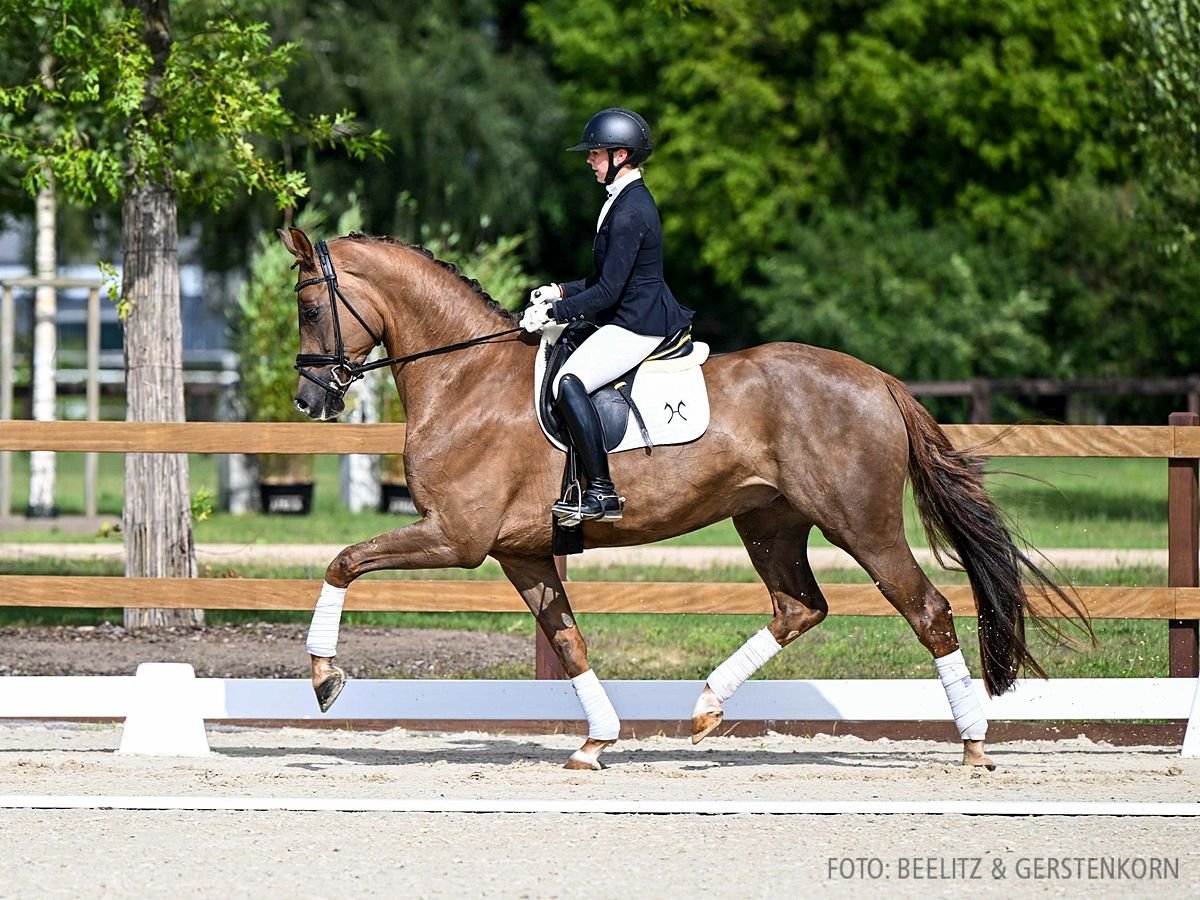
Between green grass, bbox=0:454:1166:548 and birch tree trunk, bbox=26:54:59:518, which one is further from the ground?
birch tree trunk, bbox=26:54:59:518

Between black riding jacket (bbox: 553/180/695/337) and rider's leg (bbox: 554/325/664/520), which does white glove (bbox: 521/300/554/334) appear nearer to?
black riding jacket (bbox: 553/180/695/337)

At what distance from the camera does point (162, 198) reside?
1099 cm

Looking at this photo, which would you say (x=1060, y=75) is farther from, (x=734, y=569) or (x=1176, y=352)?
(x=734, y=569)

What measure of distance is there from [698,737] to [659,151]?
29669mm

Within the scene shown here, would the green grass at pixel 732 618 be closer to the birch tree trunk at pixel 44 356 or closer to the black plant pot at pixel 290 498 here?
the black plant pot at pixel 290 498

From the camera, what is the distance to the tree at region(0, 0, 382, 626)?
10.1 meters

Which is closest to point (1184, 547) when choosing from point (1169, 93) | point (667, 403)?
point (667, 403)

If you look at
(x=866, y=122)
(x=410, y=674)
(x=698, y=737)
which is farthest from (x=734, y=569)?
(x=866, y=122)

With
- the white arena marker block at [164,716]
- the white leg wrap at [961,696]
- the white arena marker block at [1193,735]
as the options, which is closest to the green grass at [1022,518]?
the white arena marker block at [1193,735]

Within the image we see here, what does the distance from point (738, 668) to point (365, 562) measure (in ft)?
5.49

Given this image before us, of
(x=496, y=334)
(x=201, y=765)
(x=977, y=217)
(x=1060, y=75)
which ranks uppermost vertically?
(x=1060, y=75)

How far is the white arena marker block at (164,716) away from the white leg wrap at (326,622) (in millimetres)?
809

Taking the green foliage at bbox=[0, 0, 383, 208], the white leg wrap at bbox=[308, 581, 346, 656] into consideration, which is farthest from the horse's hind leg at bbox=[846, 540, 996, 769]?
the green foliage at bbox=[0, 0, 383, 208]

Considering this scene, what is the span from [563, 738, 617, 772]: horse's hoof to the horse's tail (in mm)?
1687
